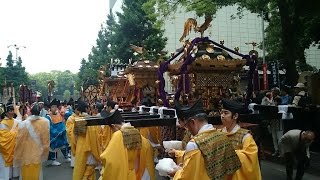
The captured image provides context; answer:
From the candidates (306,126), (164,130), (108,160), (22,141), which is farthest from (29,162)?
(306,126)

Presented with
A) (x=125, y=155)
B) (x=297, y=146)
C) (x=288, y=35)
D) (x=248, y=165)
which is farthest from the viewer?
(x=288, y=35)

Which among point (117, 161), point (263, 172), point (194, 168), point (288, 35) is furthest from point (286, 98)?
point (194, 168)

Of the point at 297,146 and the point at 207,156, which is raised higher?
the point at 207,156

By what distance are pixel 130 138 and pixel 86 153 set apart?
250 centimetres

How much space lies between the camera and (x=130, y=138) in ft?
16.5

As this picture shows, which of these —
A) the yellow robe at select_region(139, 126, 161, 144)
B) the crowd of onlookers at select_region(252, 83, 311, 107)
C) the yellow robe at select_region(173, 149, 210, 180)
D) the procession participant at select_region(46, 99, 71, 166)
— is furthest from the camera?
the procession participant at select_region(46, 99, 71, 166)

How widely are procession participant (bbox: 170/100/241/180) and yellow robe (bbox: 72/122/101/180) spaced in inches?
165

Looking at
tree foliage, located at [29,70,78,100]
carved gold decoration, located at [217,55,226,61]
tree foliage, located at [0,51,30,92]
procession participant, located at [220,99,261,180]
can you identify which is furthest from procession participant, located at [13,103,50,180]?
tree foliage, located at [29,70,78,100]

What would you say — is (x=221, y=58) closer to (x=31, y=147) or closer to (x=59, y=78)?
(x=31, y=147)

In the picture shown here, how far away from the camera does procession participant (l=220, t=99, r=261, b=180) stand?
142 inches

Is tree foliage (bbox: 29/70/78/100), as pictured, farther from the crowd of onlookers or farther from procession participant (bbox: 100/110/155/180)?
procession participant (bbox: 100/110/155/180)

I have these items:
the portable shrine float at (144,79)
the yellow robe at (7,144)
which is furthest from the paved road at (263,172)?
the portable shrine float at (144,79)

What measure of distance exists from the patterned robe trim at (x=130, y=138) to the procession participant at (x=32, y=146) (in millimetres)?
3887

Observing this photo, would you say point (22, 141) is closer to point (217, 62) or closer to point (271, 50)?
point (217, 62)
